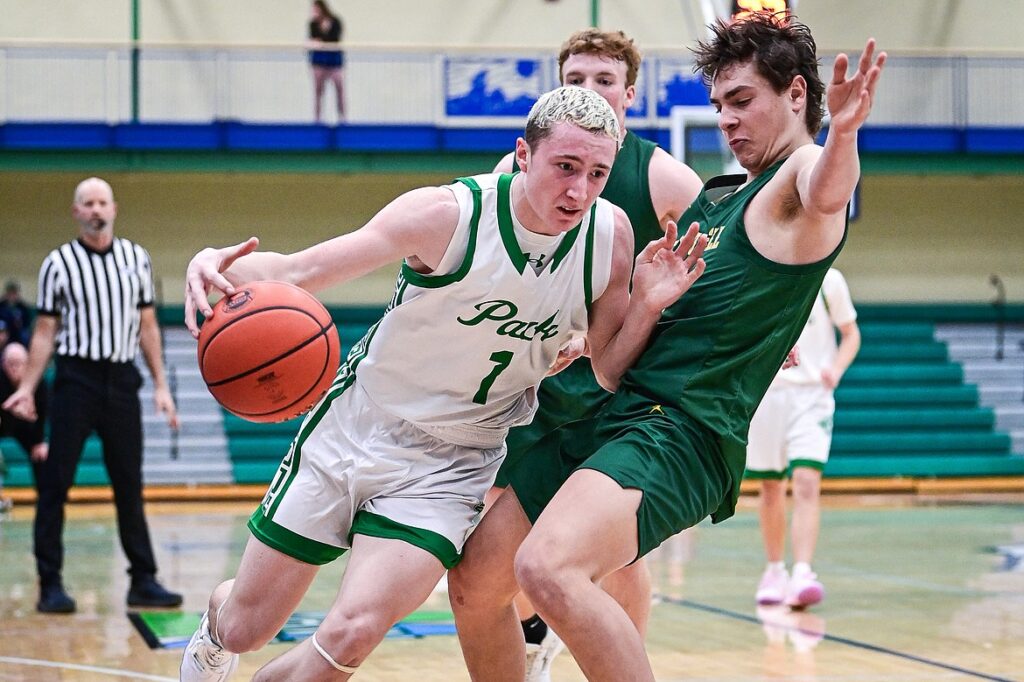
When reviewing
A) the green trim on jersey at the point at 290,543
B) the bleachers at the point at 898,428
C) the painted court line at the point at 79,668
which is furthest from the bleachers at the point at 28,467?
the green trim on jersey at the point at 290,543

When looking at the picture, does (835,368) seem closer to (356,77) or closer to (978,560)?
(978,560)

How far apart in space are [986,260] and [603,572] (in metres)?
18.1

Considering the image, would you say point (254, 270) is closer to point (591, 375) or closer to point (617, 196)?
point (591, 375)

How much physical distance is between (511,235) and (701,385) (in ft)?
2.10

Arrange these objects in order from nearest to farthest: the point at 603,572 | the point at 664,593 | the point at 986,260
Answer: the point at 603,572 → the point at 664,593 → the point at 986,260

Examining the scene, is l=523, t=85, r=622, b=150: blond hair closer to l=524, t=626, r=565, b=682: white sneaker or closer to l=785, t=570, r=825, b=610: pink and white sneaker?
l=524, t=626, r=565, b=682: white sneaker

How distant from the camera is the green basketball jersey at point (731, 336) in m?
3.54

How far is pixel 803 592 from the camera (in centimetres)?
705

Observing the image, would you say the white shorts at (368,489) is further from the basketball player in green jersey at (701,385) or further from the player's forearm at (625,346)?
the player's forearm at (625,346)

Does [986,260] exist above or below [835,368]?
above

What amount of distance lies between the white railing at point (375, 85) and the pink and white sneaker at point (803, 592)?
35.6 feet

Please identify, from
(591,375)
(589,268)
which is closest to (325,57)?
(591,375)

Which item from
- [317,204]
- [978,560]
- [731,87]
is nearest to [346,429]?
[731,87]

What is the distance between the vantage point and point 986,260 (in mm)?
20109
